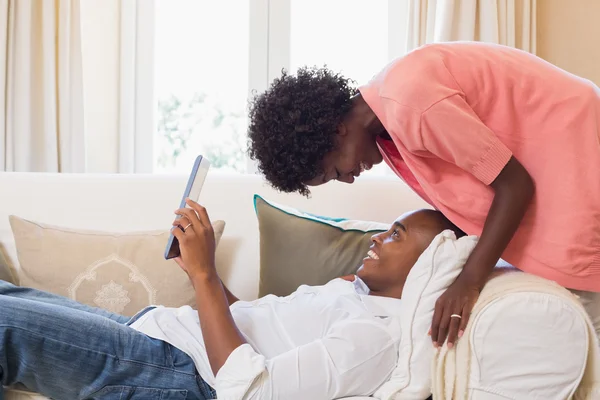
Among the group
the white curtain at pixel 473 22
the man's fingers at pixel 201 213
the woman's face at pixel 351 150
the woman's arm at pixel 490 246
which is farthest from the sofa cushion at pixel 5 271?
the white curtain at pixel 473 22

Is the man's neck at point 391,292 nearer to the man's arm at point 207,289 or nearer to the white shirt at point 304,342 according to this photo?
the white shirt at point 304,342

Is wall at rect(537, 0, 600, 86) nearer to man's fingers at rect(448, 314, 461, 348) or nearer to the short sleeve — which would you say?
the short sleeve

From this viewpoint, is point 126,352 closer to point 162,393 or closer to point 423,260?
point 162,393

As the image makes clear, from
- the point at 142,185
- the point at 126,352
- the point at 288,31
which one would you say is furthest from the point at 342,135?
the point at 288,31

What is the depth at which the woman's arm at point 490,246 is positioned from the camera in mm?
1258

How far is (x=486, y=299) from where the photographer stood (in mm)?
1259

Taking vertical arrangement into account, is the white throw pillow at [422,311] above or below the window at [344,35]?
below

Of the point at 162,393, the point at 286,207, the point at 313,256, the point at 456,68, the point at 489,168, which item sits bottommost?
the point at 162,393

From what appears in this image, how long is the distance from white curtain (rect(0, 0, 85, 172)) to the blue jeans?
142cm

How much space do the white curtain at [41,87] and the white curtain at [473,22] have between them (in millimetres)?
1431

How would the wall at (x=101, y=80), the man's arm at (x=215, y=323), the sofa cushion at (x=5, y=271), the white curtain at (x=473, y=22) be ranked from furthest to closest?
the wall at (x=101, y=80) < the white curtain at (x=473, y=22) < the sofa cushion at (x=5, y=271) < the man's arm at (x=215, y=323)

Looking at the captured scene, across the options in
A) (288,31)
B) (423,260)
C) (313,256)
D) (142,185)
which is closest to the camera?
(423,260)

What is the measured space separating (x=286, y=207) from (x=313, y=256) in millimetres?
189

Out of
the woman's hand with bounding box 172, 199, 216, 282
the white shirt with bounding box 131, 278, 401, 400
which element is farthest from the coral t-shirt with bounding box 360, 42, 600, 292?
the woman's hand with bounding box 172, 199, 216, 282
